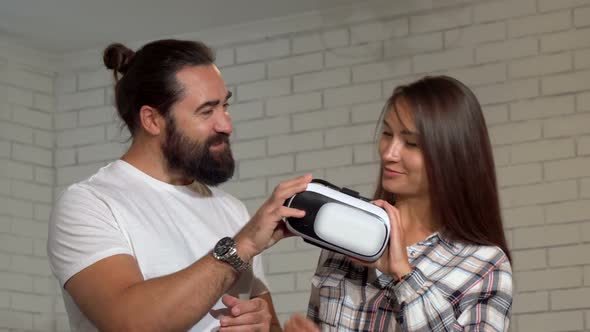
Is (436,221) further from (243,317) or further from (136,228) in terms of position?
(136,228)

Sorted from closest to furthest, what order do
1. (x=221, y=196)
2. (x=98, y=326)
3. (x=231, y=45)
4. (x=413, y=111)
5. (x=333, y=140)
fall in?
(x=413, y=111) → (x=98, y=326) → (x=221, y=196) → (x=333, y=140) → (x=231, y=45)

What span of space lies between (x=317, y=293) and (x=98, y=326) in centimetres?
49

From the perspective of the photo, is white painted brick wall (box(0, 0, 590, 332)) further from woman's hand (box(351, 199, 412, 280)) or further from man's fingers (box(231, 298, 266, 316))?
woman's hand (box(351, 199, 412, 280))

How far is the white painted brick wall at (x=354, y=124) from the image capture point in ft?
14.4

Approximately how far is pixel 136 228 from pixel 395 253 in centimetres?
71

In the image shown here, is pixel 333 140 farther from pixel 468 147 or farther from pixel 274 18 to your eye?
pixel 468 147

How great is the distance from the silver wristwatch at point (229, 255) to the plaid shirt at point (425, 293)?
0.55 feet

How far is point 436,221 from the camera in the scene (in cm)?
234

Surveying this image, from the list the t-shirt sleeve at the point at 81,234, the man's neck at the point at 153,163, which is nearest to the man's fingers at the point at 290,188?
the t-shirt sleeve at the point at 81,234

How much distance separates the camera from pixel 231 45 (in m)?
5.25

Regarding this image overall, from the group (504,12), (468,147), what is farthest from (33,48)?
(468,147)

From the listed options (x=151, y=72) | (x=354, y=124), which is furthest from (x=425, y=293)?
(x=354, y=124)

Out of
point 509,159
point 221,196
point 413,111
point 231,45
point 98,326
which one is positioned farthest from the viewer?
point 231,45

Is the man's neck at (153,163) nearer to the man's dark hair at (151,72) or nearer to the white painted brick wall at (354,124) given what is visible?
the man's dark hair at (151,72)
